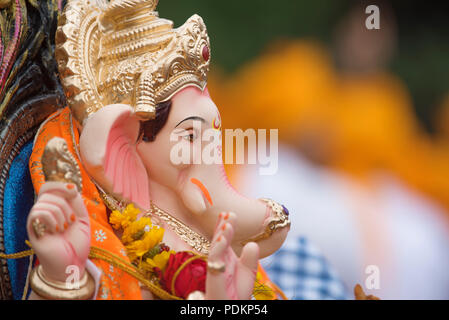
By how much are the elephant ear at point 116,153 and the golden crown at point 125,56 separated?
47 millimetres

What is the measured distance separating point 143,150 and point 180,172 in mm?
104

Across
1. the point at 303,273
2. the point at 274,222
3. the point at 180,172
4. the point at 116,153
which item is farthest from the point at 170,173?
the point at 303,273

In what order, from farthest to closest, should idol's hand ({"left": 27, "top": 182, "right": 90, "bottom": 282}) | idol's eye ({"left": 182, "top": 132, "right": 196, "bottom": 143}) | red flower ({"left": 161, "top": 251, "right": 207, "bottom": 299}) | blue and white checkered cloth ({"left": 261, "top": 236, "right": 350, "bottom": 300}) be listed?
blue and white checkered cloth ({"left": 261, "top": 236, "right": 350, "bottom": 300}) → idol's eye ({"left": 182, "top": 132, "right": 196, "bottom": 143}) → red flower ({"left": 161, "top": 251, "right": 207, "bottom": 299}) → idol's hand ({"left": 27, "top": 182, "right": 90, "bottom": 282})

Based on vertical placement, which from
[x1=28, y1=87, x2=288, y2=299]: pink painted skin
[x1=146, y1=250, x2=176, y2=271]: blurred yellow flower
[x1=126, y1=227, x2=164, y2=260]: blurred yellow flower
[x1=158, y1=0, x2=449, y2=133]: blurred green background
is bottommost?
[x1=146, y1=250, x2=176, y2=271]: blurred yellow flower

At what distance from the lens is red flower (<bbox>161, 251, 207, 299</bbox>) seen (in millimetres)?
1229

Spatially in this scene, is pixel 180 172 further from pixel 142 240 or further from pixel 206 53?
pixel 206 53

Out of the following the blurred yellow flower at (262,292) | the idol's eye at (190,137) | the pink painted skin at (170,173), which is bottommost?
the blurred yellow flower at (262,292)

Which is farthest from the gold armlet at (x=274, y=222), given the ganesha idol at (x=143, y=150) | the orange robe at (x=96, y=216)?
the orange robe at (x=96, y=216)

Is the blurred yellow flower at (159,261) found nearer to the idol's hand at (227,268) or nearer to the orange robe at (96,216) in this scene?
the orange robe at (96,216)

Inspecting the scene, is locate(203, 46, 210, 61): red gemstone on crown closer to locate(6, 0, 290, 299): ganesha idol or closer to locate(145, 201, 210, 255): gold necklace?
locate(6, 0, 290, 299): ganesha idol

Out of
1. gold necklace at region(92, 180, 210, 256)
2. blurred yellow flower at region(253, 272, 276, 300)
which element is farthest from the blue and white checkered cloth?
gold necklace at region(92, 180, 210, 256)

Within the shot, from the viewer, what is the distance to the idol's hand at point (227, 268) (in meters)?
1.10

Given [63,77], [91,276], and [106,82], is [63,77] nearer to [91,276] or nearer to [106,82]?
[106,82]

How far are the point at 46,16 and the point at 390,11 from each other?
204 cm
